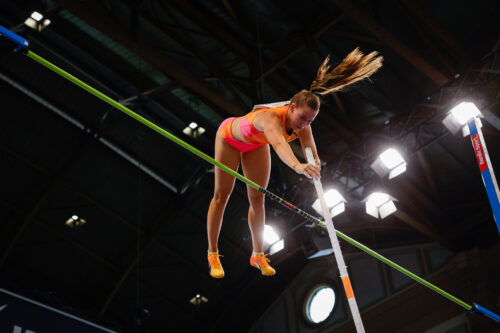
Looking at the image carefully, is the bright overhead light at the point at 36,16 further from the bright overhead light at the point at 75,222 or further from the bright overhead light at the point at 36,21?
the bright overhead light at the point at 75,222

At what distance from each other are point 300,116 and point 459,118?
3566 millimetres

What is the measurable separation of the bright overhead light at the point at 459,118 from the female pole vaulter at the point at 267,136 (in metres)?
2.85

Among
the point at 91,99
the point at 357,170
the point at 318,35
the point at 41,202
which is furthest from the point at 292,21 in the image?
the point at 41,202

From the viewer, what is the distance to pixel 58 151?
981cm

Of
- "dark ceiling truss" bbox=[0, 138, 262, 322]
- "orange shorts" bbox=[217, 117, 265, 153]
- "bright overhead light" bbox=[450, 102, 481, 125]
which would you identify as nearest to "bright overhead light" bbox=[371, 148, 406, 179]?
"bright overhead light" bbox=[450, 102, 481, 125]

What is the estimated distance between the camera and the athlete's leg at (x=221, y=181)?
3.98m

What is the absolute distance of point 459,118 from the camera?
639cm

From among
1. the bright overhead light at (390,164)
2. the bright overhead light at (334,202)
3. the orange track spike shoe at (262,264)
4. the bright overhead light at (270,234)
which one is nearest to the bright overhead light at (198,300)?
the bright overhead light at (270,234)

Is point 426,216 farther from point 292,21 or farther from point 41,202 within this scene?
point 41,202

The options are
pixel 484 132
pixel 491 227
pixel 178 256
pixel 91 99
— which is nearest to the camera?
pixel 484 132

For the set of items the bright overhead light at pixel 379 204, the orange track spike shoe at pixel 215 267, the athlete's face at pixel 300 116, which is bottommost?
the orange track spike shoe at pixel 215 267

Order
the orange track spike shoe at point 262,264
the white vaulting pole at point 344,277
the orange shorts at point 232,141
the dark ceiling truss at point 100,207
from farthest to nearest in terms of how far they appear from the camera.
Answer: the dark ceiling truss at point 100,207, the orange track spike shoe at point 262,264, the orange shorts at point 232,141, the white vaulting pole at point 344,277

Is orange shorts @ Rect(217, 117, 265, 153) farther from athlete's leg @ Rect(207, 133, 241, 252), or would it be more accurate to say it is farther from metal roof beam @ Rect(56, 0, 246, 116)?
metal roof beam @ Rect(56, 0, 246, 116)

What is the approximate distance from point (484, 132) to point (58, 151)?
7.20m
